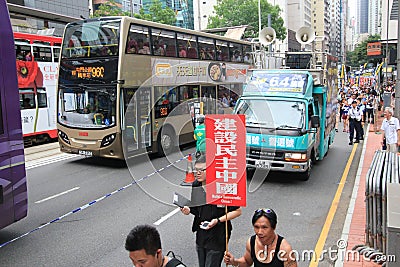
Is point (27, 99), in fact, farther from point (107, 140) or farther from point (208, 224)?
point (208, 224)

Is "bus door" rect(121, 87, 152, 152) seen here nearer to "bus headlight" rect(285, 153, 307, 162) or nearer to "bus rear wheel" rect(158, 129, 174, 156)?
"bus rear wheel" rect(158, 129, 174, 156)

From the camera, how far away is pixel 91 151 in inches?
450

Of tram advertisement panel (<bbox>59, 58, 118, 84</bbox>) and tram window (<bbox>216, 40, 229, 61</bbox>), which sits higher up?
tram window (<bbox>216, 40, 229, 61</bbox>)

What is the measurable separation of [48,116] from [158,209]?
965 cm

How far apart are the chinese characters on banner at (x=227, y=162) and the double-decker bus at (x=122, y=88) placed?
5.67m

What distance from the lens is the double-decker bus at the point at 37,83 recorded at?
14.5m

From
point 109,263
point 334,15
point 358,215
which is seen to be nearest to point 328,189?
point 358,215

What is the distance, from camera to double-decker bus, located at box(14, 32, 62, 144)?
14.5 metres

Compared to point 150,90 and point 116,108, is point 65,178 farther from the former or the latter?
point 150,90

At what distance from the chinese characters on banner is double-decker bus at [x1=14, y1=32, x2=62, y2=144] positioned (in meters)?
12.2

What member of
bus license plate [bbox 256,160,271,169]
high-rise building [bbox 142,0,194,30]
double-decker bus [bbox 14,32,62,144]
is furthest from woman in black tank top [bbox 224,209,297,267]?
high-rise building [bbox 142,0,194,30]

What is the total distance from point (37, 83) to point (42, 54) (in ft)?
4.02

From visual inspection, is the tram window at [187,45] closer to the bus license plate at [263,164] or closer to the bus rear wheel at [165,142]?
the bus rear wheel at [165,142]

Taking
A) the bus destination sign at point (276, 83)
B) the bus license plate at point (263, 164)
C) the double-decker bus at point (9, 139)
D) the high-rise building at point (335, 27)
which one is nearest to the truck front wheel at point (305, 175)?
the bus license plate at point (263, 164)
